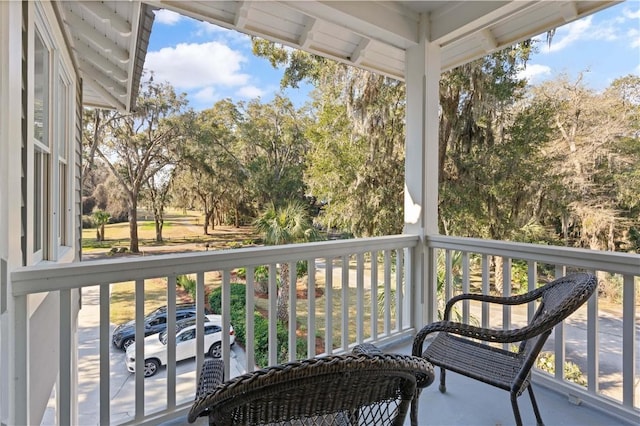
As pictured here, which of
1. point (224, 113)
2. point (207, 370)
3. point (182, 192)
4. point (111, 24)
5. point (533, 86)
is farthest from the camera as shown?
point (224, 113)

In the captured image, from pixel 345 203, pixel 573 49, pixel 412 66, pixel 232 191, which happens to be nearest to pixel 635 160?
pixel 573 49

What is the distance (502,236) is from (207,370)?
8.69m

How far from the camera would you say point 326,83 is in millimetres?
9602

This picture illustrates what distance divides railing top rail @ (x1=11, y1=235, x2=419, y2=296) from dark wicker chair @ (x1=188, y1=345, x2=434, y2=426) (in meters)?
1.01

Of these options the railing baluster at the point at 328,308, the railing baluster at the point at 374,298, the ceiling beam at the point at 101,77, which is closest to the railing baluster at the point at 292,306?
A: the railing baluster at the point at 328,308

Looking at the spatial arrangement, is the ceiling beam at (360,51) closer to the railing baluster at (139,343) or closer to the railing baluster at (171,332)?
the railing baluster at (171,332)

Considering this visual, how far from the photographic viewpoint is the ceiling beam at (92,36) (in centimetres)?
291

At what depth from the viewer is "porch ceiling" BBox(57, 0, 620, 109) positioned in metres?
2.41

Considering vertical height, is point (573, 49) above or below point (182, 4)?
above

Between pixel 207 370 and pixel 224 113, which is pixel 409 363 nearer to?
pixel 207 370

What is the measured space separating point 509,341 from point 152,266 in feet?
5.84

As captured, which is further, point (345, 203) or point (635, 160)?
point (345, 203)

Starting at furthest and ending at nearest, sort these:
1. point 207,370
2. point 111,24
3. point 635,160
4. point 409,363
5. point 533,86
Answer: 1. point 533,86
2. point 635,160
3. point 111,24
4. point 207,370
5. point 409,363

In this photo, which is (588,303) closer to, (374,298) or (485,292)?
(485,292)
